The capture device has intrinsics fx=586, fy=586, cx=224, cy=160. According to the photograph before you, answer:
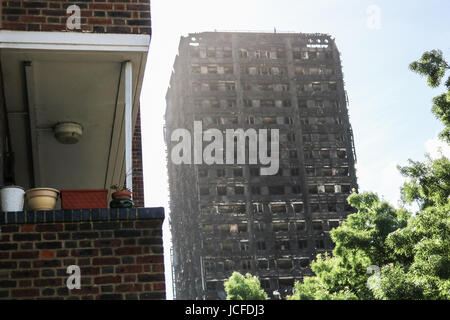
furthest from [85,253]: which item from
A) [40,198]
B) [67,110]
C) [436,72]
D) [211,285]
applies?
[211,285]

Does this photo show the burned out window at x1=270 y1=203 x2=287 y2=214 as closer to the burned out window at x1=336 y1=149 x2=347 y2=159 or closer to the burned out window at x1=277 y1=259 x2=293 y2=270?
the burned out window at x1=277 y1=259 x2=293 y2=270

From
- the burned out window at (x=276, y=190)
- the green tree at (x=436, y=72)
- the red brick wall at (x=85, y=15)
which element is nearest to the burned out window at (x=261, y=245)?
the burned out window at (x=276, y=190)

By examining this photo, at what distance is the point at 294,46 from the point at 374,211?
7112 cm

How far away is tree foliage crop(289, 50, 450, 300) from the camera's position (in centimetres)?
1535

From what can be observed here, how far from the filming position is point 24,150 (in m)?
11.4

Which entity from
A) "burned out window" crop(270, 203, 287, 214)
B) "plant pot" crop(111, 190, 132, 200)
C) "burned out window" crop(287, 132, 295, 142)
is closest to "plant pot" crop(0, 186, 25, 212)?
"plant pot" crop(111, 190, 132, 200)

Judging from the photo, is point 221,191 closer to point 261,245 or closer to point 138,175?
Result: point 261,245

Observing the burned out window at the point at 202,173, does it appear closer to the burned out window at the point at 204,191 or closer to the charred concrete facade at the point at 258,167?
the charred concrete facade at the point at 258,167

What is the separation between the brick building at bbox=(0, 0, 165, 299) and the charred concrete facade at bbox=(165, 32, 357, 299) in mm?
67049

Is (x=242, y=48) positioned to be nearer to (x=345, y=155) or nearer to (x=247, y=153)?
(x=247, y=153)

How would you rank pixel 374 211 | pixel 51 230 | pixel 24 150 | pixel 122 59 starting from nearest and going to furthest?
pixel 51 230 → pixel 122 59 → pixel 24 150 → pixel 374 211

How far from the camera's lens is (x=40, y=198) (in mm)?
7098
